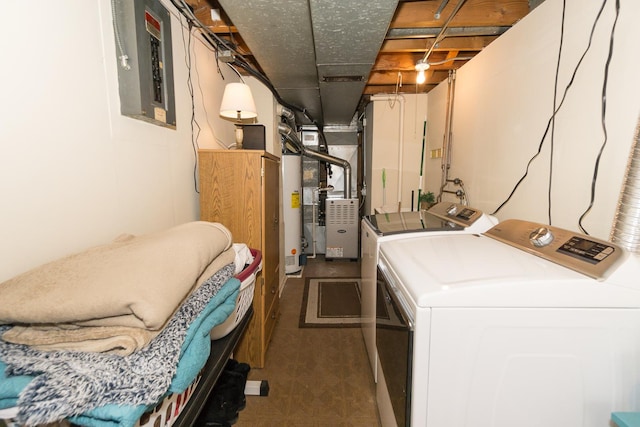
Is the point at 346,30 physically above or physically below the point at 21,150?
above

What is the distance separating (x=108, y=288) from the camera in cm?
58

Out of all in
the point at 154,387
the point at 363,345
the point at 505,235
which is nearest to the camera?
the point at 154,387

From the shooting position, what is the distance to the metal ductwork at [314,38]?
4.54 feet

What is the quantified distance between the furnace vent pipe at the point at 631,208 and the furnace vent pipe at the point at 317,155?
290 cm

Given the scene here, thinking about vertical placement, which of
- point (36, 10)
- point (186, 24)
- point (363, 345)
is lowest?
point (363, 345)

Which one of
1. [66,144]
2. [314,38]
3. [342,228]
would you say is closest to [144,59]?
A: [66,144]

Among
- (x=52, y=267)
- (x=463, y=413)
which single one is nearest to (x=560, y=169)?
(x=463, y=413)

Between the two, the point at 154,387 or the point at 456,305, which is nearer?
the point at 154,387

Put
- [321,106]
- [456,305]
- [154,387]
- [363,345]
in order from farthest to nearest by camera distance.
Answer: [321,106] → [363,345] → [456,305] → [154,387]

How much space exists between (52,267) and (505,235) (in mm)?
1604

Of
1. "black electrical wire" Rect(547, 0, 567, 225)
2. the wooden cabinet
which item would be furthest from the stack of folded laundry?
"black electrical wire" Rect(547, 0, 567, 225)

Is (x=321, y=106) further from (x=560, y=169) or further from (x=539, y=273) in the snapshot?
(x=539, y=273)

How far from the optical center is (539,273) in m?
0.83

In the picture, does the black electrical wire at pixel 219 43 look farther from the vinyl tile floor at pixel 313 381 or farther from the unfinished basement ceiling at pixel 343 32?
the vinyl tile floor at pixel 313 381
